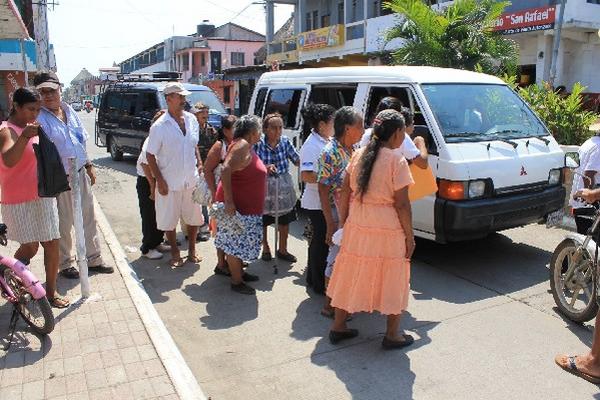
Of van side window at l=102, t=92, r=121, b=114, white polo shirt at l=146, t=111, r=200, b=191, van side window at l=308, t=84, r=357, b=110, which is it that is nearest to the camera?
white polo shirt at l=146, t=111, r=200, b=191

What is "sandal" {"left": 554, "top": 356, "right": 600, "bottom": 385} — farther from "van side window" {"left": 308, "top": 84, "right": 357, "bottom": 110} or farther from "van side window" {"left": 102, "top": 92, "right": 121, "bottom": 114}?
"van side window" {"left": 102, "top": 92, "right": 121, "bottom": 114}

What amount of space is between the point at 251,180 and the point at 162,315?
139cm

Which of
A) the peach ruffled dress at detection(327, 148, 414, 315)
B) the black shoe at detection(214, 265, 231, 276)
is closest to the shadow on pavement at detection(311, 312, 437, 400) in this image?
the peach ruffled dress at detection(327, 148, 414, 315)

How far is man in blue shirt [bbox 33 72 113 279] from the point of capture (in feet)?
14.5

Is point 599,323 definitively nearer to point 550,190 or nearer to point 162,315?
point 550,190

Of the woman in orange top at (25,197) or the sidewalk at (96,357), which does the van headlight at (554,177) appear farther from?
the woman in orange top at (25,197)

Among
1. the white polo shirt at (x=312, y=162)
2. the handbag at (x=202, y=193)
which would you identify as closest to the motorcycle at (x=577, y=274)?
the white polo shirt at (x=312, y=162)

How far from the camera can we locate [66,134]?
15.1 feet

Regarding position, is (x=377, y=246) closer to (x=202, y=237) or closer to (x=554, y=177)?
(x=554, y=177)

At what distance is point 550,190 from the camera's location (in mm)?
5438

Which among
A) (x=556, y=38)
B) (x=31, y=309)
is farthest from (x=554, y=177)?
(x=556, y=38)

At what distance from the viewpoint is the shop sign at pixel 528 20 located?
1541 centimetres

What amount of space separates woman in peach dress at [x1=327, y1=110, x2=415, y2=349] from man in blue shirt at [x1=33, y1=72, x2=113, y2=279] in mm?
2522

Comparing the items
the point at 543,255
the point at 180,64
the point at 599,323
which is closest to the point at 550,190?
the point at 543,255
